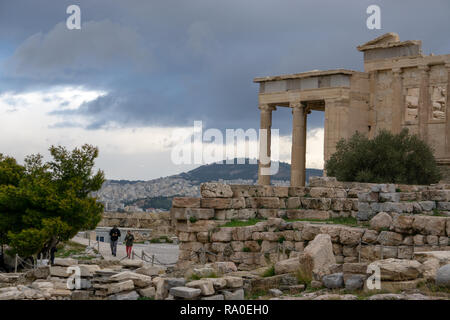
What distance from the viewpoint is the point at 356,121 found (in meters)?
41.6

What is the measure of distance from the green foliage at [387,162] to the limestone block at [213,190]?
13001 millimetres

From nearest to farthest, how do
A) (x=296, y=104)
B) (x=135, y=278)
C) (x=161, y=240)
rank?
1. (x=135, y=278)
2. (x=161, y=240)
3. (x=296, y=104)

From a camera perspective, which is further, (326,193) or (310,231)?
(326,193)

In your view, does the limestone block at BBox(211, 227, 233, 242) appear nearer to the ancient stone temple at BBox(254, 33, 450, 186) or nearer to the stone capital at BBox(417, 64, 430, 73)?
the ancient stone temple at BBox(254, 33, 450, 186)

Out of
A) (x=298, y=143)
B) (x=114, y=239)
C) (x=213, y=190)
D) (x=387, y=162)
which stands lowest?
(x=114, y=239)

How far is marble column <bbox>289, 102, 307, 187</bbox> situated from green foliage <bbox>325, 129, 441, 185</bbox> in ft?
27.2

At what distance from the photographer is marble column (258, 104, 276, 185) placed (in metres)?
44.0

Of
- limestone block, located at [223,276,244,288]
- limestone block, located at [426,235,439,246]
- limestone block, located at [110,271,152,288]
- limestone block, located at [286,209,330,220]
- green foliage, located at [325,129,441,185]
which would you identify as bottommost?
limestone block, located at [110,271,152,288]

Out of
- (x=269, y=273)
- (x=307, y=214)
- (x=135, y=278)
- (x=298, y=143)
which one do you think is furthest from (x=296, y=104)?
(x=135, y=278)

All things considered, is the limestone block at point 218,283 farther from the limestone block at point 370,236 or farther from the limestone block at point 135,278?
the limestone block at point 370,236

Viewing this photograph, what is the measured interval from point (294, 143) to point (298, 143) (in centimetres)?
24

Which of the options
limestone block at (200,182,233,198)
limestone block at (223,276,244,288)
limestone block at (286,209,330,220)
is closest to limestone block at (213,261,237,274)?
limestone block at (223,276,244,288)

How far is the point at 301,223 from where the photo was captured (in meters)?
17.8

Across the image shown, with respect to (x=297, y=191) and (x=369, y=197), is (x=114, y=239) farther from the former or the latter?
(x=369, y=197)
